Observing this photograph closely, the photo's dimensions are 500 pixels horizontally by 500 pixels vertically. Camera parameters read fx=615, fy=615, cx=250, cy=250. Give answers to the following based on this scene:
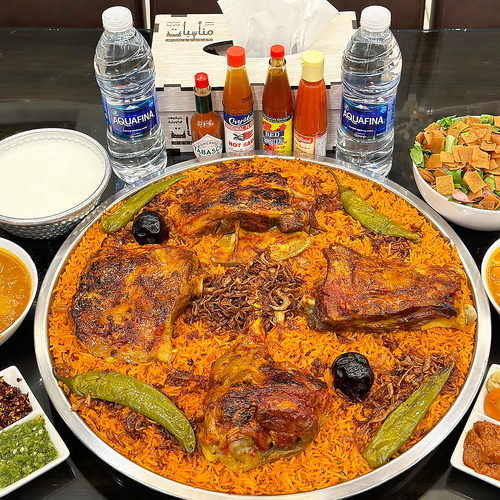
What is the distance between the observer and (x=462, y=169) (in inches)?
140

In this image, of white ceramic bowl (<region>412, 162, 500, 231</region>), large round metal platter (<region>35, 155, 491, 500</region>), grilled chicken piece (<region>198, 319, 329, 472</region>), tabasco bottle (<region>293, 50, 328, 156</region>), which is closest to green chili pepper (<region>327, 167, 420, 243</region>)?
large round metal platter (<region>35, 155, 491, 500</region>)

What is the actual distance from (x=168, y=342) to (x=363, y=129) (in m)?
1.67

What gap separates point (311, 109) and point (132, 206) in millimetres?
1171

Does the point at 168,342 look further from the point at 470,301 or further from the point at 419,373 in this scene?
the point at 470,301

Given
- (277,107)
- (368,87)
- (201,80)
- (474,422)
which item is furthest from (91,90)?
(474,422)

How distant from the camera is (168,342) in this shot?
290cm

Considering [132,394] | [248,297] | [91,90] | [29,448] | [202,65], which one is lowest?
[29,448]

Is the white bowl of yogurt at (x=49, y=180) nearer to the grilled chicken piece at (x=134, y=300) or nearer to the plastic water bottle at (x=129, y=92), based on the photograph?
the plastic water bottle at (x=129, y=92)

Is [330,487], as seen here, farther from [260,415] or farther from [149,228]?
[149,228]

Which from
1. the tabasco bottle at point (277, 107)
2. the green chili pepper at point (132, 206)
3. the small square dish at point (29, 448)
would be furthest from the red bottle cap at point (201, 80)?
the small square dish at point (29, 448)

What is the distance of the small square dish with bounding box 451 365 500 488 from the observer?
2541 millimetres

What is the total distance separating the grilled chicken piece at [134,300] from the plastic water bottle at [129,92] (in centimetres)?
87

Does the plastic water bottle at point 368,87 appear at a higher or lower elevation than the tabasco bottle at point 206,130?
higher

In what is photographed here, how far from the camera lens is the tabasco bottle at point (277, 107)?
3.46 meters
